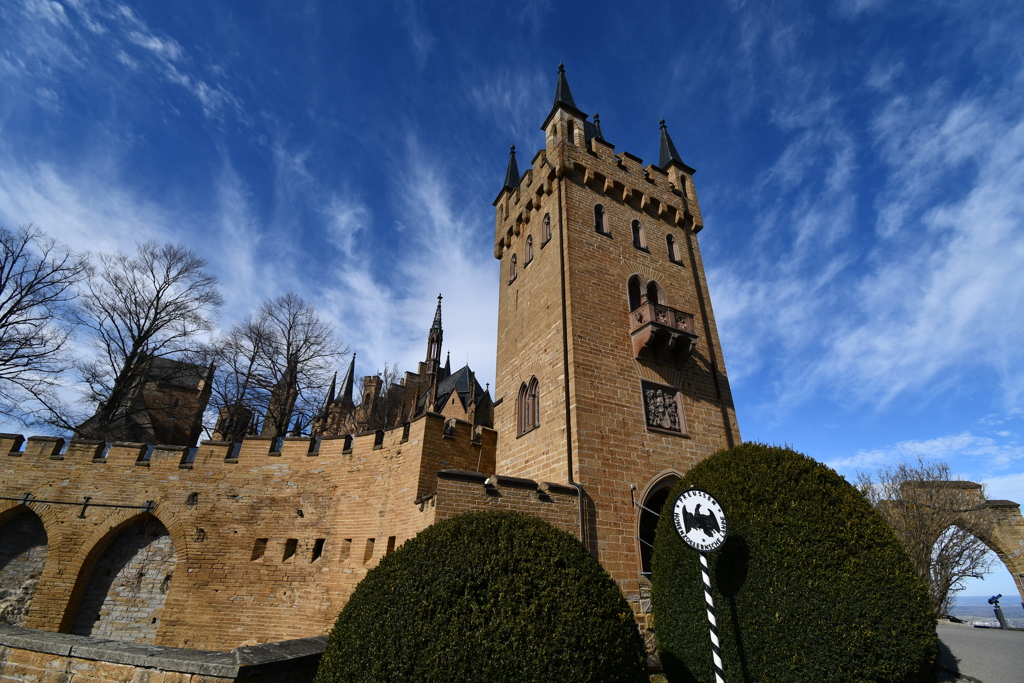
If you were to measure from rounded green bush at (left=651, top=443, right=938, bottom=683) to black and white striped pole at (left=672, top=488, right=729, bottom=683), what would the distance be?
1.03 ft

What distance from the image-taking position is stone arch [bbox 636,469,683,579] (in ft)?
34.4

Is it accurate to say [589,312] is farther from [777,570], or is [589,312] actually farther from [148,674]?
[148,674]

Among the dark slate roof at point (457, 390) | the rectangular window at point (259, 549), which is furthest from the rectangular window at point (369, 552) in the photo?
the dark slate roof at point (457, 390)

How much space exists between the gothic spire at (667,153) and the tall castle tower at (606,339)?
0.61 m

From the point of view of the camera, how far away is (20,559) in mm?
12344

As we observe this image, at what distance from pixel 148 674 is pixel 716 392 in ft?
44.7

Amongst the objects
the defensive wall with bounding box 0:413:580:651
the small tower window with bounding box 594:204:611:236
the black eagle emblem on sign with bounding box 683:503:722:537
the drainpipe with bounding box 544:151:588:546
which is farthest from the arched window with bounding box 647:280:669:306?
the black eagle emblem on sign with bounding box 683:503:722:537

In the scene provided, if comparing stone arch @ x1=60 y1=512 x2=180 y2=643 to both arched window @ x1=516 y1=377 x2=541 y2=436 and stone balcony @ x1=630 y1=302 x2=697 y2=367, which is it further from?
stone balcony @ x1=630 y1=302 x2=697 y2=367

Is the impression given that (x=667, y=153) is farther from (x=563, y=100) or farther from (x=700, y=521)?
(x=700, y=521)

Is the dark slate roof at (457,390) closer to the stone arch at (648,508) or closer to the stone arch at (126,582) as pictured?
the stone arch at (126,582)

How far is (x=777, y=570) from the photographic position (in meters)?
6.24

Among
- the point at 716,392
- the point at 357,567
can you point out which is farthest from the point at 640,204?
the point at 357,567

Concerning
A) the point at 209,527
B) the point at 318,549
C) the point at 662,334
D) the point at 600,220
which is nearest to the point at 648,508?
the point at 662,334

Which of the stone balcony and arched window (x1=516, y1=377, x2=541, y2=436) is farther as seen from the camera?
arched window (x1=516, y1=377, x2=541, y2=436)
